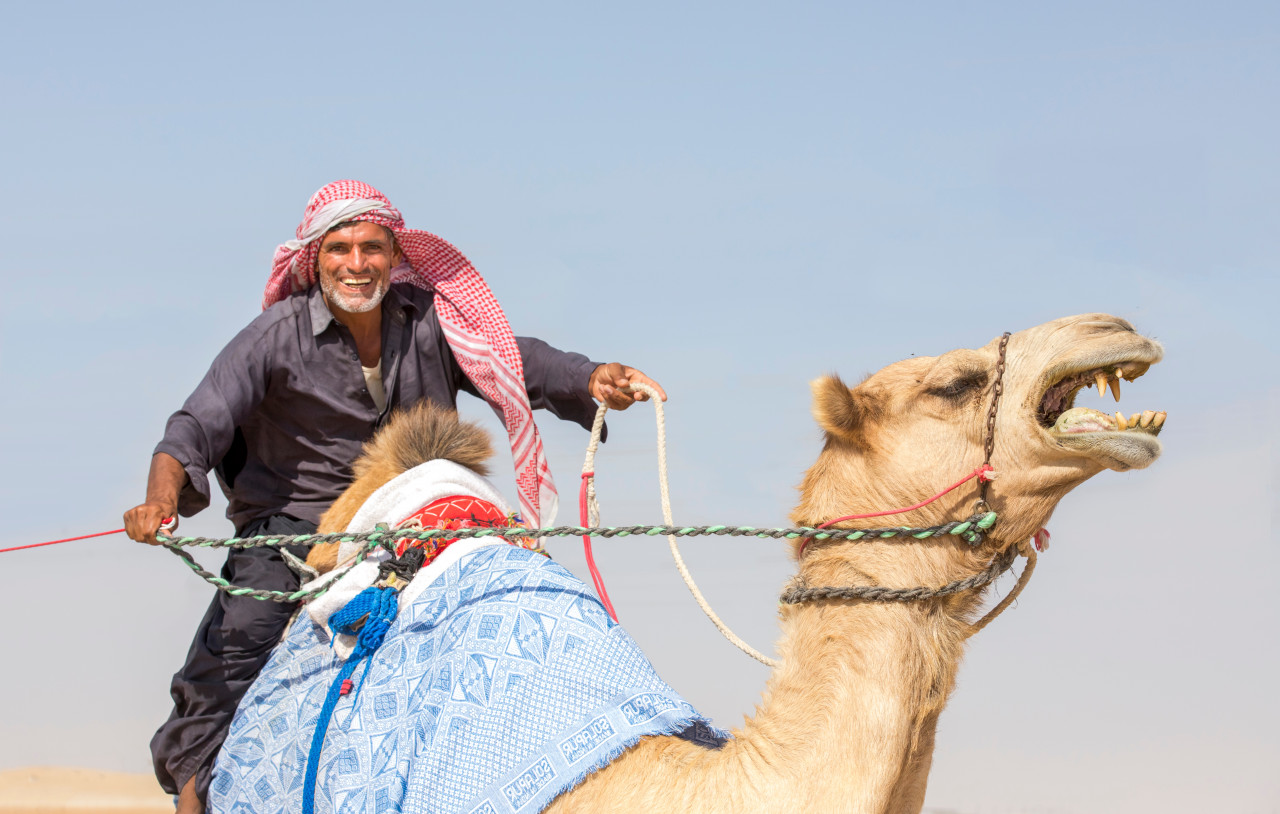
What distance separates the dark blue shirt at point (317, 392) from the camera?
13.4 ft

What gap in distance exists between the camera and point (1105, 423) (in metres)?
2.68

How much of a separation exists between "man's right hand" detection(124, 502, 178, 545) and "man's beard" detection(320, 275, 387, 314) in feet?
3.49

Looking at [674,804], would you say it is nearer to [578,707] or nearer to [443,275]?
[578,707]

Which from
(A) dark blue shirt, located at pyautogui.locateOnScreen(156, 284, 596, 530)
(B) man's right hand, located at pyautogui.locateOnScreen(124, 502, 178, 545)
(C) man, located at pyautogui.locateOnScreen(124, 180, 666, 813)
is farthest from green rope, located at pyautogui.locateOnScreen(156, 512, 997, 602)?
(A) dark blue shirt, located at pyautogui.locateOnScreen(156, 284, 596, 530)

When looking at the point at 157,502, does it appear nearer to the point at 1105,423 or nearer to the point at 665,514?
the point at 665,514

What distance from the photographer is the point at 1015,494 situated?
280 cm

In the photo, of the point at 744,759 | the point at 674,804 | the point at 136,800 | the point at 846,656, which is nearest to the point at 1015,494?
the point at 846,656

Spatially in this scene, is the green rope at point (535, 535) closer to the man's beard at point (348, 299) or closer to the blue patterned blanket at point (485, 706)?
the blue patterned blanket at point (485, 706)

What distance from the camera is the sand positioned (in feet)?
44.0

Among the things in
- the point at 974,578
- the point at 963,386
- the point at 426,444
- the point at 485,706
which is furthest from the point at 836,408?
the point at 426,444

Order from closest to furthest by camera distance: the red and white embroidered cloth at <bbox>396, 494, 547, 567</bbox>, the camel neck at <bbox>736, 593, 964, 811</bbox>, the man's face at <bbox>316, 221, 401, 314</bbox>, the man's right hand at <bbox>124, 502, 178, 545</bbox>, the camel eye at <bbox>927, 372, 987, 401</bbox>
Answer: the camel neck at <bbox>736, 593, 964, 811</bbox> → the camel eye at <bbox>927, 372, 987, 401</bbox> → the man's right hand at <bbox>124, 502, 178, 545</bbox> → the red and white embroidered cloth at <bbox>396, 494, 547, 567</bbox> → the man's face at <bbox>316, 221, 401, 314</bbox>

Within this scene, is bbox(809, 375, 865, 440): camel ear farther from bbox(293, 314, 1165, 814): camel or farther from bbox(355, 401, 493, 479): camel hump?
bbox(355, 401, 493, 479): camel hump

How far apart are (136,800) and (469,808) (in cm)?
1299

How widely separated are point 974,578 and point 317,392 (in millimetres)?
2360
